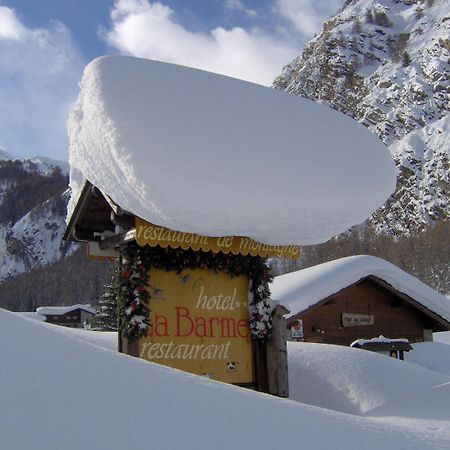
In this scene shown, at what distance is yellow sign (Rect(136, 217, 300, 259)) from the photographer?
633cm

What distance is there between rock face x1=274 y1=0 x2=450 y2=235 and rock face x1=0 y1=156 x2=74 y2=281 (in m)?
60.2

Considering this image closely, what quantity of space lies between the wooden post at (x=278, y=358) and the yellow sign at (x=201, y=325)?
0.24 m

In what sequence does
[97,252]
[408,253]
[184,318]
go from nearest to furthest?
[184,318] → [97,252] → [408,253]

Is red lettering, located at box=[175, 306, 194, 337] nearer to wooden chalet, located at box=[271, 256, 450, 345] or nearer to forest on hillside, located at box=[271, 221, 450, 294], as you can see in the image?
wooden chalet, located at box=[271, 256, 450, 345]

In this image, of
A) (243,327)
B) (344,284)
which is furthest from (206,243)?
(344,284)

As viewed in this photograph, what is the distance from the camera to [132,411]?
278 centimetres

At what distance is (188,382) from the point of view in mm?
3250

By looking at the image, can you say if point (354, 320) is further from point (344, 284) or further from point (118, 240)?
point (118, 240)

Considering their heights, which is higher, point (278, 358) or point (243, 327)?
point (243, 327)

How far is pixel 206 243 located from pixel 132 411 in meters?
4.02

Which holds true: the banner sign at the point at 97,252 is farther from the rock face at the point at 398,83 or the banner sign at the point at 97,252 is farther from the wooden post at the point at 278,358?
the rock face at the point at 398,83

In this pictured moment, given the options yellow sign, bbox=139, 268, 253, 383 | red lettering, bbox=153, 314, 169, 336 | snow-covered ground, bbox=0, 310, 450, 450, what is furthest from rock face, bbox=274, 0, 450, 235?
snow-covered ground, bbox=0, 310, 450, 450

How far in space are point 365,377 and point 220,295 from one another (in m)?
2.01

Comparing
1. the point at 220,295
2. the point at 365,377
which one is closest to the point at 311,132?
the point at 220,295
